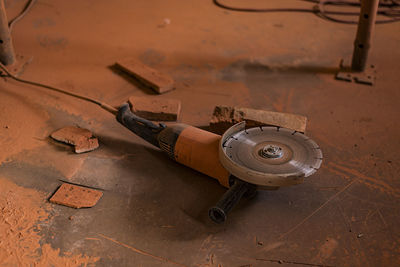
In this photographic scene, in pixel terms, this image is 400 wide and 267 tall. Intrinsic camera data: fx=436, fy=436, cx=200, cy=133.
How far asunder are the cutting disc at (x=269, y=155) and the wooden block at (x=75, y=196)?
4.12ft

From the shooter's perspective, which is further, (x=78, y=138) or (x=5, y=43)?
(x=5, y=43)

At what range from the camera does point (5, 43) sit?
19.5 feet

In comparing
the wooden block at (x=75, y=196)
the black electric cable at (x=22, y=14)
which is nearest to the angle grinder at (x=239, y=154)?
the wooden block at (x=75, y=196)

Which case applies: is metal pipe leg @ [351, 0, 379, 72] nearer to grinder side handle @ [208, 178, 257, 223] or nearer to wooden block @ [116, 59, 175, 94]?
wooden block @ [116, 59, 175, 94]

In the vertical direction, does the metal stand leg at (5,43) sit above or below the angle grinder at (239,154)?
above

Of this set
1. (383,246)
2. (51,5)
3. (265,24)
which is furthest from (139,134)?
(51,5)

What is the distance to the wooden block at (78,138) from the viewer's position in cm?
457

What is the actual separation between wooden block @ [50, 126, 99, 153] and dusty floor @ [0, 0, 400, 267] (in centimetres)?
8

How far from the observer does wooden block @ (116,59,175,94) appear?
5.73 metres

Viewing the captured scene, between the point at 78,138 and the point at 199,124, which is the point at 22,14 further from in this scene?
the point at 199,124

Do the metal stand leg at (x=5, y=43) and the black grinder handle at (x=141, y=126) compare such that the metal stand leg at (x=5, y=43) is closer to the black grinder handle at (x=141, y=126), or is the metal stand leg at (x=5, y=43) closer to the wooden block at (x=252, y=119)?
the black grinder handle at (x=141, y=126)

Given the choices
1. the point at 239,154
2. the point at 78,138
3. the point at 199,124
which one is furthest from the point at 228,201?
the point at 78,138

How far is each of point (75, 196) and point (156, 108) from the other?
1.61 m

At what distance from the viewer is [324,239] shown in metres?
3.63
